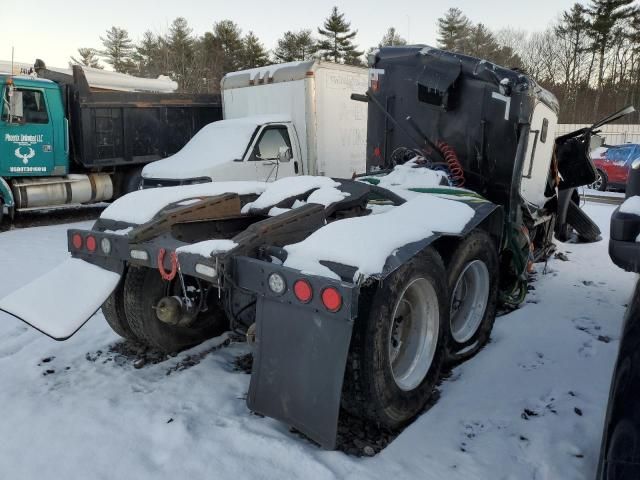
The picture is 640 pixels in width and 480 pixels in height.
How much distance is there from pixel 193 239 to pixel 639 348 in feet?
8.64

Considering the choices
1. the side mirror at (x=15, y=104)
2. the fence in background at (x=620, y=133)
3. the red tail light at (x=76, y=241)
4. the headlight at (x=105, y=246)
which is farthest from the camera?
the fence in background at (x=620, y=133)

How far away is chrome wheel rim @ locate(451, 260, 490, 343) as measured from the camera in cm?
389

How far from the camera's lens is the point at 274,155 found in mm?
9117

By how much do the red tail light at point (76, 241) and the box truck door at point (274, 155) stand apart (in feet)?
18.0

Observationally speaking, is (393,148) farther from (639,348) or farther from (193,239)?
(639,348)

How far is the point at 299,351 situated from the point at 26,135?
9.58 metres

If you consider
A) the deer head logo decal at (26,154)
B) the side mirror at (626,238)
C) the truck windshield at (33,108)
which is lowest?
the deer head logo decal at (26,154)

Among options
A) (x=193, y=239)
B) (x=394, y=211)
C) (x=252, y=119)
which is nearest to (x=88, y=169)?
(x=252, y=119)

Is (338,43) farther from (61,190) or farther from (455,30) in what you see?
(61,190)

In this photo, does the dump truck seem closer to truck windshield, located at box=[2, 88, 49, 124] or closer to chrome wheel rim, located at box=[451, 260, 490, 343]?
truck windshield, located at box=[2, 88, 49, 124]

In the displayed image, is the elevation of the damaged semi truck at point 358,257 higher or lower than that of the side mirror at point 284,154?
lower

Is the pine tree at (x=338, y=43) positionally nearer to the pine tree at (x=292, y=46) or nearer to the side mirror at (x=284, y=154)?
the pine tree at (x=292, y=46)

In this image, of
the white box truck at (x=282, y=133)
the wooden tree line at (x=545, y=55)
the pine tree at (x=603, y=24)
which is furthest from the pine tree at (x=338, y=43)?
the white box truck at (x=282, y=133)

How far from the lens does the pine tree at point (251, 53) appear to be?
4362 cm
